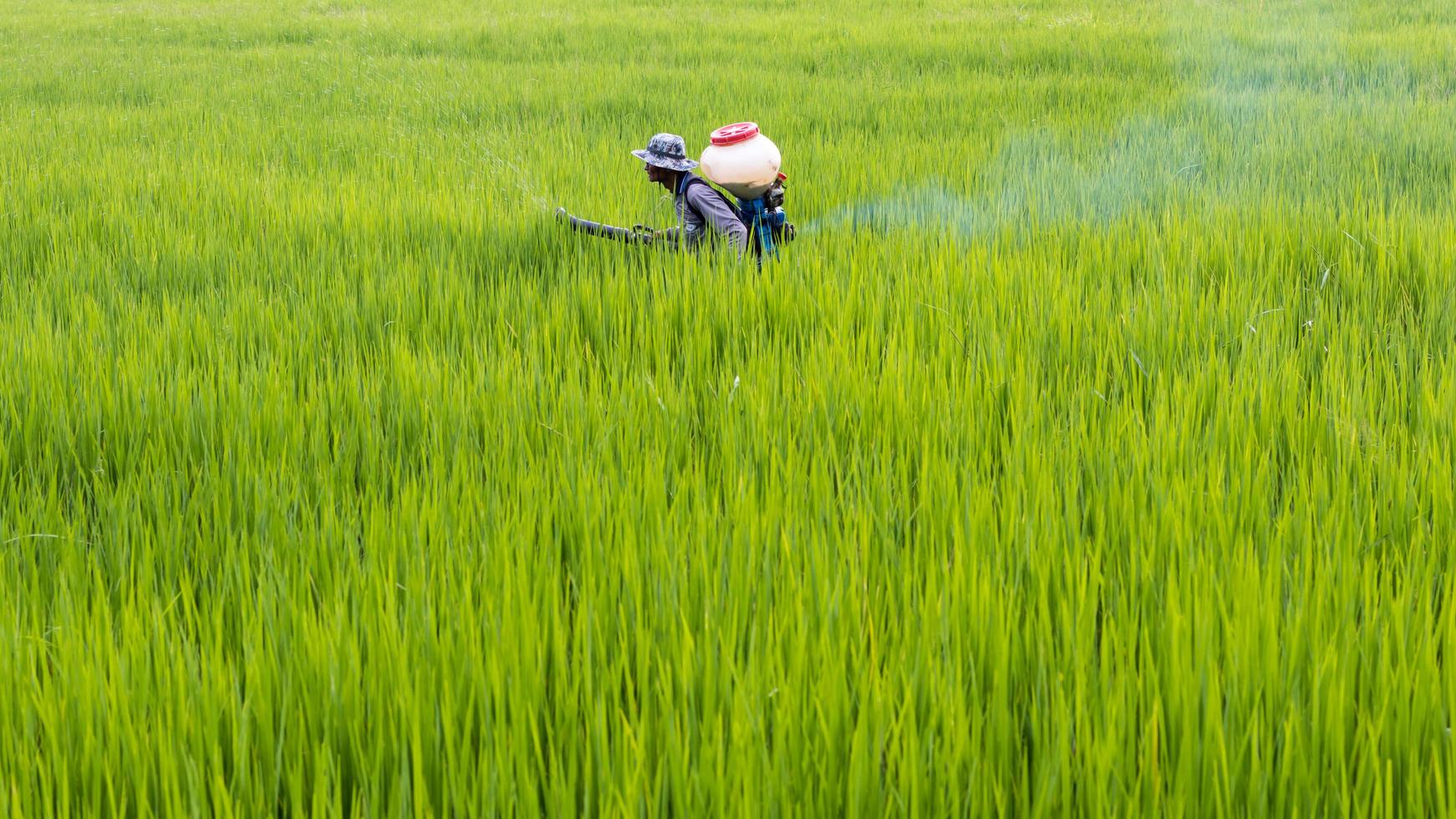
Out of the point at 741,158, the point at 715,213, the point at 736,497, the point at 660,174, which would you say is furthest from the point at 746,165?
the point at 736,497

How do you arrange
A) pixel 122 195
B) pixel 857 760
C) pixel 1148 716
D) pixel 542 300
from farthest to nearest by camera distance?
pixel 122 195 < pixel 542 300 < pixel 1148 716 < pixel 857 760

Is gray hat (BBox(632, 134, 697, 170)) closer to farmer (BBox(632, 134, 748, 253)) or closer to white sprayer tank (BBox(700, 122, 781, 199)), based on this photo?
farmer (BBox(632, 134, 748, 253))

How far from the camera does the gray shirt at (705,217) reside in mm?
2891

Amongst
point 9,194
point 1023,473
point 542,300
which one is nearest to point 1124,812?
point 1023,473

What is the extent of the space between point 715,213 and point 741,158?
0.20 meters

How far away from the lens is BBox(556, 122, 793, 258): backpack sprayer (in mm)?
2755

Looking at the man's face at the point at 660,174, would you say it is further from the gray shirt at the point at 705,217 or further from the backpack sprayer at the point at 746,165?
the backpack sprayer at the point at 746,165

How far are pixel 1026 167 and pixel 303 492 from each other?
341 cm

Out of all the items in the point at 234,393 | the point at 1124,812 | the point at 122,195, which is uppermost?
the point at 122,195

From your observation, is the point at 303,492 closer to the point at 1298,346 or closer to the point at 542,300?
the point at 542,300

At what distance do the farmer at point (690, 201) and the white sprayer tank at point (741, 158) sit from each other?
0.11 metres

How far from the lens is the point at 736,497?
151 centimetres

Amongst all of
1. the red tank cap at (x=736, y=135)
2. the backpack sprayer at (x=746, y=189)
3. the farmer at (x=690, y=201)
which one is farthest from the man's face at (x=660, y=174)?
the red tank cap at (x=736, y=135)

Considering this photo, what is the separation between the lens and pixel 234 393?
1958 mm
